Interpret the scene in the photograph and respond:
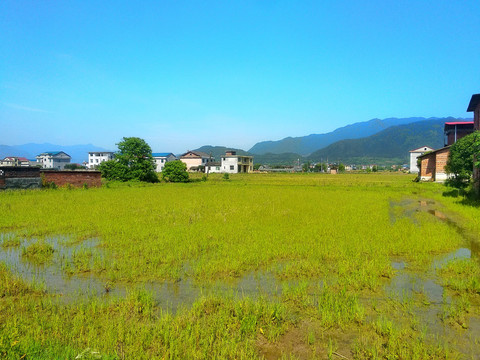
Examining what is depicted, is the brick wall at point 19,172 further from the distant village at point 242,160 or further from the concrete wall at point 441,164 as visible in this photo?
the concrete wall at point 441,164

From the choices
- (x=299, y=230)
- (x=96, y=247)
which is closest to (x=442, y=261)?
(x=299, y=230)

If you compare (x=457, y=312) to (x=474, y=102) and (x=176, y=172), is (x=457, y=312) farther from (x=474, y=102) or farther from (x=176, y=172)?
(x=176, y=172)

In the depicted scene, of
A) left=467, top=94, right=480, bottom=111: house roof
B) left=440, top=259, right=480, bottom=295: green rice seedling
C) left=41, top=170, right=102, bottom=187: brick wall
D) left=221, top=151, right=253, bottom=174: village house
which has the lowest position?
left=440, top=259, right=480, bottom=295: green rice seedling

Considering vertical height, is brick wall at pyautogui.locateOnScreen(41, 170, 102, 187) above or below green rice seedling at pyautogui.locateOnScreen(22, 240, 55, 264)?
above

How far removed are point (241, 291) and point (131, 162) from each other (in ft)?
90.0

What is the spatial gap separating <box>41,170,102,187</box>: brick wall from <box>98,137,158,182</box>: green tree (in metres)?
4.49

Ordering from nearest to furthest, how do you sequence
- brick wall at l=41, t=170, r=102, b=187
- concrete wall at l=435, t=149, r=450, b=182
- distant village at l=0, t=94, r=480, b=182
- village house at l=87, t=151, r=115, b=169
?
brick wall at l=41, t=170, r=102, b=187 → concrete wall at l=435, t=149, r=450, b=182 → distant village at l=0, t=94, r=480, b=182 → village house at l=87, t=151, r=115, b=169

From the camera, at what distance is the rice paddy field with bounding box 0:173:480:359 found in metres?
3.20

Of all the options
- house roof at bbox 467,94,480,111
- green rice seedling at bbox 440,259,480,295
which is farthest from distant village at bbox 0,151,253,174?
green rice seedling at bbox 440,259,480,295

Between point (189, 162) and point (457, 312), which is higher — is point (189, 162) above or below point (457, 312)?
above

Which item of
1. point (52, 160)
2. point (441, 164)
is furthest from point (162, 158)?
point (441, 164)

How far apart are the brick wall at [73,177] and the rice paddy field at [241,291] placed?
14816 mm

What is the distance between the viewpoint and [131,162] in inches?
1168

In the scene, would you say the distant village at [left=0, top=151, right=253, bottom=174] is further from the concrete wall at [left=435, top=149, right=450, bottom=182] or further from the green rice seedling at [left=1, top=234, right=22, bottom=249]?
the green rice seedling at [left=1, top=234, right=22, bottom=249]
